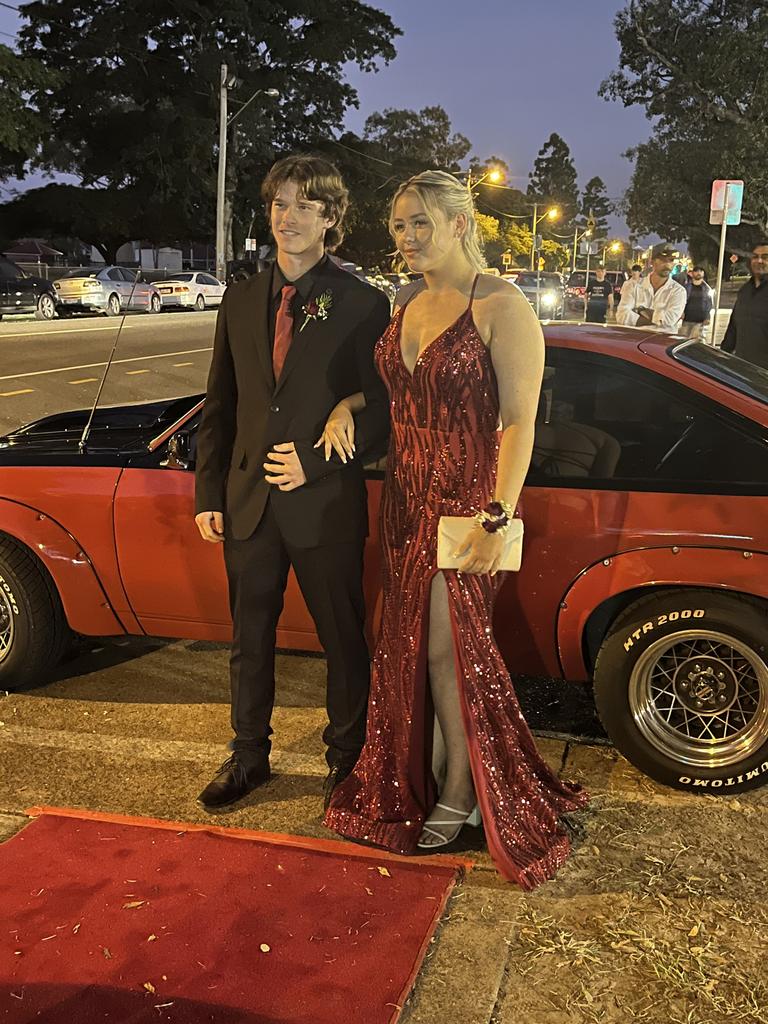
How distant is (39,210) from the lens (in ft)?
163

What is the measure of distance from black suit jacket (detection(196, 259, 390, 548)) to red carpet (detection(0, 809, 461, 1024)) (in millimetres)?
987

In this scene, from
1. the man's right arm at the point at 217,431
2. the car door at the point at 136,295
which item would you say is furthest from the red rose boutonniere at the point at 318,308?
the car door at the point at 136,295

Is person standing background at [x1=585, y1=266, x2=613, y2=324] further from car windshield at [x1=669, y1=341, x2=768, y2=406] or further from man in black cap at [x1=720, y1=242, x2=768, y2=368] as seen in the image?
car windshield at [x1=669, y1=341, x2=768, y2=406]

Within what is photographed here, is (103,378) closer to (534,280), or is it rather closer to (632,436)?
(632,436)

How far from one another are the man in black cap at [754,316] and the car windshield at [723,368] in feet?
13.0

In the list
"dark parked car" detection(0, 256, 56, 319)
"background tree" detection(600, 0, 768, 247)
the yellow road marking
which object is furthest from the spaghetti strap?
"background tree" detection(600, 0, 768, 247)

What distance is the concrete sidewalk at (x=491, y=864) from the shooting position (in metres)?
2.56

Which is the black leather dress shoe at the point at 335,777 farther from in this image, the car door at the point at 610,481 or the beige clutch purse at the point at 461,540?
the beige clutch purse at the point at 461,540

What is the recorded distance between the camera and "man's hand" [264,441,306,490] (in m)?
3.16

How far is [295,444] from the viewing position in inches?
125

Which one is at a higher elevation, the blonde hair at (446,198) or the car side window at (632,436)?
the blonde hair at (446,198)

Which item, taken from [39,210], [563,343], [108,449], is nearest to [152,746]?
[108,449]

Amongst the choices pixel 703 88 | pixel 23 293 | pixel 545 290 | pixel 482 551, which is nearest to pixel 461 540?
pixel 482 551

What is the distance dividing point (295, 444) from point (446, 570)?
0.61 metres
